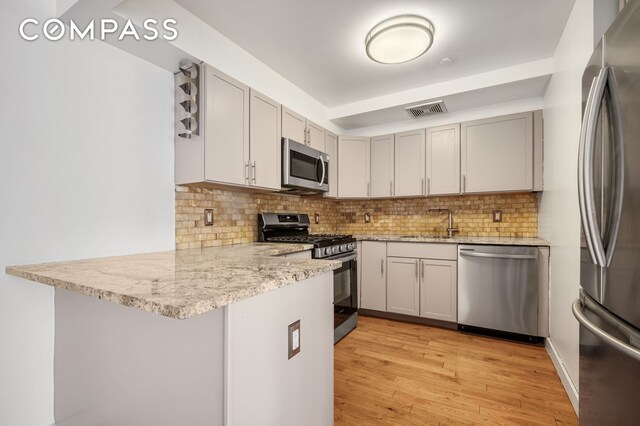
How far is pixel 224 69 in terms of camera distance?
233 centimetres

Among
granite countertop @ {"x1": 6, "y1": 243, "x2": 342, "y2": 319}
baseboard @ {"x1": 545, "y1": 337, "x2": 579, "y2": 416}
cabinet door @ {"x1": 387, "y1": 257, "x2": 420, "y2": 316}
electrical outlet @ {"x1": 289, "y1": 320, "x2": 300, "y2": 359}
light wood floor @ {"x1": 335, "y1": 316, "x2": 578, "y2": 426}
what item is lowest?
light wood floor @ {"x1": 335, "y1": 316, "x2": 578, "y2": 426}

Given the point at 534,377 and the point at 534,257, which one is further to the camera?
the point at 534,257

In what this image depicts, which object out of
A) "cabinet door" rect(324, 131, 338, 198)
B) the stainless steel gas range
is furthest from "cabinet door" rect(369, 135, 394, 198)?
the stainless steel gas range

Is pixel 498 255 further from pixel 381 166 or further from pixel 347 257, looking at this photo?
pixel 381 166

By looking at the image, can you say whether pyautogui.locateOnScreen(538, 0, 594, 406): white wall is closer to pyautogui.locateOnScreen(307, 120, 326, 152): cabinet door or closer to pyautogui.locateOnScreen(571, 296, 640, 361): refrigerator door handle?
pyautogui.locateOnScreen(571, 296, 640, 361): refrigerator door handle

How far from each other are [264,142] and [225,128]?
424 millimetres

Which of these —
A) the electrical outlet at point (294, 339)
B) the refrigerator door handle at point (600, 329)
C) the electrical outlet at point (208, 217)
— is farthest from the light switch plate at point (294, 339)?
the electrical outlet at point (208, 217)

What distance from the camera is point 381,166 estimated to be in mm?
3762

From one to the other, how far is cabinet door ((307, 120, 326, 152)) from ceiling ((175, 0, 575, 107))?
461 mm

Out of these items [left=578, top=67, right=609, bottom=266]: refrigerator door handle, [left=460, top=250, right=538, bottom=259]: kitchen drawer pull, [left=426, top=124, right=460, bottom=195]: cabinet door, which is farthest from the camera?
[left=426, top=124, right=460, bottom=195]: cabinet door

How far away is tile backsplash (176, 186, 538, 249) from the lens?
2311 millimetres

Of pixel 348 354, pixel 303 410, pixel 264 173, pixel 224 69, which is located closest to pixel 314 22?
pixel 224 69

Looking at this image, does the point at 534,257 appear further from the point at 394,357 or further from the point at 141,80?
the point at 141,80

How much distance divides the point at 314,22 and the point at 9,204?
2105 millimetres
